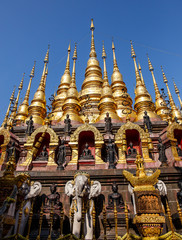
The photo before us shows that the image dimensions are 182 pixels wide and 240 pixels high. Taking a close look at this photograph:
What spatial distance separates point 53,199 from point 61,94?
1823cm

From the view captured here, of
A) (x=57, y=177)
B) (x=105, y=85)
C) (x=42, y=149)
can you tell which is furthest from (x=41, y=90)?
(x=57, y=177)

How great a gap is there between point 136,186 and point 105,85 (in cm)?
1776

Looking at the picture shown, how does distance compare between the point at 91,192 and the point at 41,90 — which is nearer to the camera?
the point at 91,192

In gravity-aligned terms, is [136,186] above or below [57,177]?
below

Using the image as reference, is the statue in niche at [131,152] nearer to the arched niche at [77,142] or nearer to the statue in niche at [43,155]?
the arched niche at [77,142]

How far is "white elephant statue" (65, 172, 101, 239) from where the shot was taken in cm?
698

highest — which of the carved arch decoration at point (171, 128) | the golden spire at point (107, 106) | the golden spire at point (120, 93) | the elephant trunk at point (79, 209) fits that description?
the golden spire at point (120, 93)

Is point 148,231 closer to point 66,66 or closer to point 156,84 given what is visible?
point 156,84

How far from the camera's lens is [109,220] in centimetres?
836

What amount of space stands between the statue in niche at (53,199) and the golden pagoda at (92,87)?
10252 mm

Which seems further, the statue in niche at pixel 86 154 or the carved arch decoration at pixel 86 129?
the carved arch decoration at pixel 86 129

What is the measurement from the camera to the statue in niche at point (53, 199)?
887cm

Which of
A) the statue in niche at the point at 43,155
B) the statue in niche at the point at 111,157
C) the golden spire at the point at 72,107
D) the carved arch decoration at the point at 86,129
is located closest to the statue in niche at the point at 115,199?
the statue in niche at the point at 111,157

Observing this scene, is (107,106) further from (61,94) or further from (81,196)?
(81,196)
